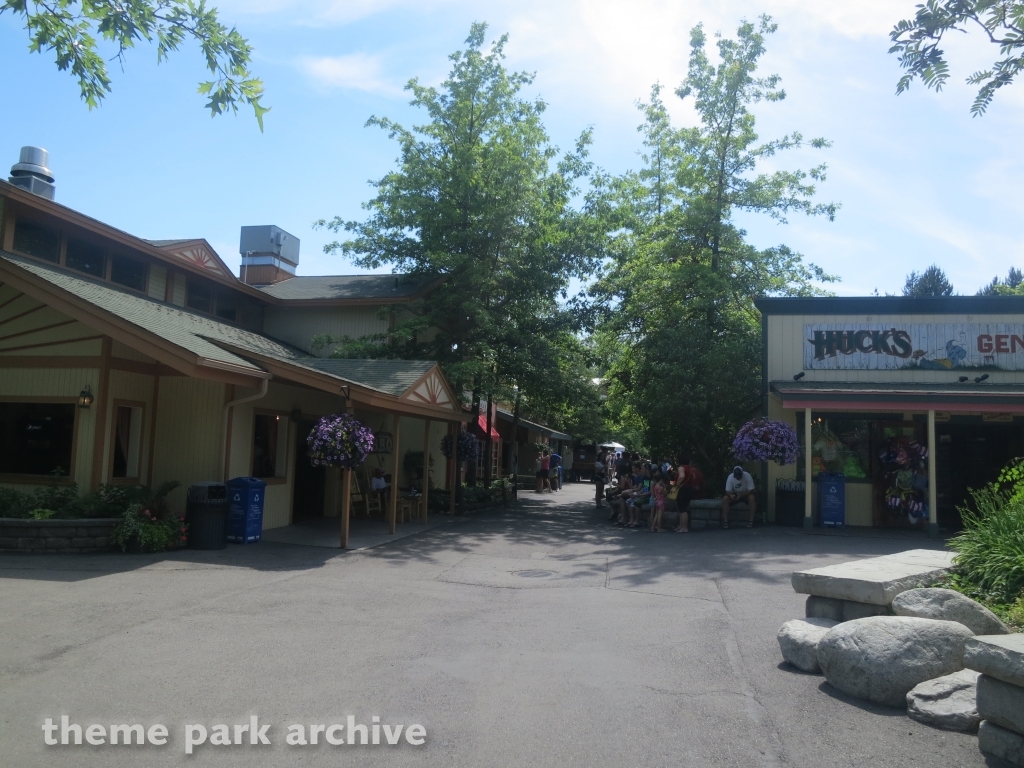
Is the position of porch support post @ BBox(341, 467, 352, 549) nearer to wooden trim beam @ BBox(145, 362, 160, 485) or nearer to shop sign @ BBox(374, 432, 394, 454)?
wooden trim beam @ BBox(145, 362, 160, 485)

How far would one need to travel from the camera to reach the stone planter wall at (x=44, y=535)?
1125 centimetres

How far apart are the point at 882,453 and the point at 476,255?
11.2 meters

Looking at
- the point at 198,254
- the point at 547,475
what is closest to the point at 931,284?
the point at 547,475

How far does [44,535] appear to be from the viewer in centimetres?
1127

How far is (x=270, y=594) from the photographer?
361 inches

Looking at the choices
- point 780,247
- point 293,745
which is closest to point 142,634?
point 293,745

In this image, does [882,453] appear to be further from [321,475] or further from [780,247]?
[321,475]

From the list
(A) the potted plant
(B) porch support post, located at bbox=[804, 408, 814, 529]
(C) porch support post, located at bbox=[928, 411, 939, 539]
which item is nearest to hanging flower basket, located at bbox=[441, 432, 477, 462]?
(A) the potted plant

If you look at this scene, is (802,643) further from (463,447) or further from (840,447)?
(463,447)

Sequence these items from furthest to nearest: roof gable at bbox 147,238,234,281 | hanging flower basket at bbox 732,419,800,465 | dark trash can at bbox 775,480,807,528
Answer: roof gable at bbox 147,238,234,281 < dark trash can at bbox 775,480,807,528 < hanging flower basket at bbox 732,419,800,465

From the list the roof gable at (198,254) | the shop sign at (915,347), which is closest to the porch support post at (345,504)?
the roof gable at (198,254)

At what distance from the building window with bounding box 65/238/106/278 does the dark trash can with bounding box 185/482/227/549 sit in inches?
243

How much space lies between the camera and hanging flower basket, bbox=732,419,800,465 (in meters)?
15.4

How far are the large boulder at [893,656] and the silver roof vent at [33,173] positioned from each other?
18.7m
